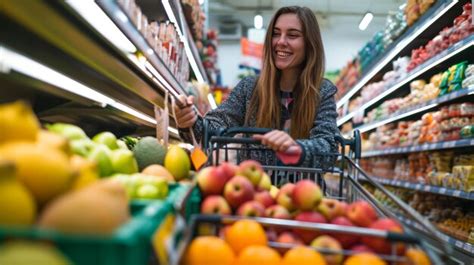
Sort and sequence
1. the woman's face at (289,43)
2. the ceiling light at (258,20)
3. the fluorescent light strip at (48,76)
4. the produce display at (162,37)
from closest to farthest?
the fluorescent light strip at (48,76)
the produce display at (162,37)
the woman's face at (289,43)
the ceiling light at (258,20)

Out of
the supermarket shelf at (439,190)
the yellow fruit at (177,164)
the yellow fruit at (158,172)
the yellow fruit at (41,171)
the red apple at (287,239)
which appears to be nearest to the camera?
the yellow fruit at (41,171)

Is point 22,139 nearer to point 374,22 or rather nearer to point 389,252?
point 389,252

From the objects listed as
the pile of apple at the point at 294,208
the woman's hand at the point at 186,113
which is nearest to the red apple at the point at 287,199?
the pile of apple at the point at 294,208

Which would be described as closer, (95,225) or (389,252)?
(95,225)

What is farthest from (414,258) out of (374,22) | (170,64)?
(374,22)

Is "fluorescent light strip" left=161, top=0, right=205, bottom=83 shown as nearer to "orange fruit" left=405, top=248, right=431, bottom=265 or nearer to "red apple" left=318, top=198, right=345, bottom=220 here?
"red apple" left=318, top=198, right=345, bottom=220

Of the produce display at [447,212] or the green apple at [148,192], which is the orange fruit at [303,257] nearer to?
the green apple at [148,192]

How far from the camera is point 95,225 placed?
24.9 inches

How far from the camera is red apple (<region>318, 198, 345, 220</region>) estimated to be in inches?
41.0

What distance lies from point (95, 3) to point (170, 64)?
1.54 meters

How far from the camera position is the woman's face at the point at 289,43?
2.28 metres

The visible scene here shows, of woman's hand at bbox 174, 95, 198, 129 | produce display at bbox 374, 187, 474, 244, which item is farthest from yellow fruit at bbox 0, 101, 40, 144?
produce display at bbox 374, 187, 474, 244

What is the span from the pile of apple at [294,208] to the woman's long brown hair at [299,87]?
3.24 ft

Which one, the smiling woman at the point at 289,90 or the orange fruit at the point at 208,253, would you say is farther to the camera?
the smiling woman at the point at 289,90
